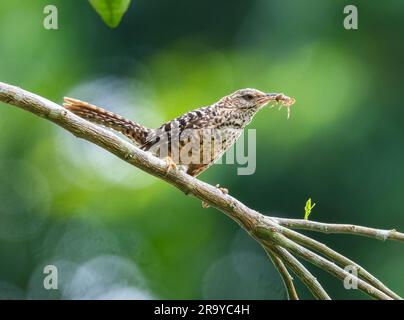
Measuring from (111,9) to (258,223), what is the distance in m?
1.22

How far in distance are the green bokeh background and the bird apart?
283 centimetres

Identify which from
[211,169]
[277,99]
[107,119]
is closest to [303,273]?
[107,119]

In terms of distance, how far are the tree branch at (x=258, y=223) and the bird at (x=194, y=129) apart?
79cm

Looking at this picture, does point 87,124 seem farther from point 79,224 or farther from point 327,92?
point 79,224

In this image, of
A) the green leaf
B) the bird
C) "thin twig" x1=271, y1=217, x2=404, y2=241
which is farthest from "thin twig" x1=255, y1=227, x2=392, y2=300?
the green leaf

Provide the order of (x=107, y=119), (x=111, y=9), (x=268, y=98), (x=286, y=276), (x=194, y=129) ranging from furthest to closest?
(x=268, y=98)
(x=194, y=129)
(x=107, y=119)
(x=286, y=276)
(x=111, y=9)

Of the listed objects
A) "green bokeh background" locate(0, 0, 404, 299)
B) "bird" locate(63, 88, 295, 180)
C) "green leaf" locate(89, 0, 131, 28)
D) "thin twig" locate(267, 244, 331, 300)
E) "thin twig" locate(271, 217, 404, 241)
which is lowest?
"thin twig" locate(267, 244, 331, 300)

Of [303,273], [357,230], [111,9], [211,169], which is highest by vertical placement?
[211,169]

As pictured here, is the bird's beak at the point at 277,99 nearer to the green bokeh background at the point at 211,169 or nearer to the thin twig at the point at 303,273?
the thin twig at the point at 303,273

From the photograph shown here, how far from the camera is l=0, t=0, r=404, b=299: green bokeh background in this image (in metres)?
7.77

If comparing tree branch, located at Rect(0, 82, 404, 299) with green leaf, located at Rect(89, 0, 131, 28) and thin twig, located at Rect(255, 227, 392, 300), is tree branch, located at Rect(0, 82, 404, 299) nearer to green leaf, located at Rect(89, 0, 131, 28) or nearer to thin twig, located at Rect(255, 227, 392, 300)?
thin twig, located at Rect(255, 227, 392, 300)

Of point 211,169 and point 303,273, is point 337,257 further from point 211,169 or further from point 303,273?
point 211,169

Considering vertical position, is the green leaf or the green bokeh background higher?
the green bokeh background

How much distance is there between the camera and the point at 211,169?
7289mm
